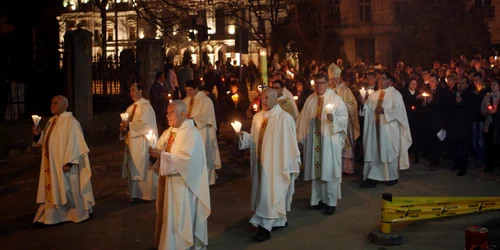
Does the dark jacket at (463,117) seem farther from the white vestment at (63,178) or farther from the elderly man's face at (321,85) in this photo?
the white vestment at (63,178)

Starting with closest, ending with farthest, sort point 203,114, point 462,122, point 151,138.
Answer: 1. point 151,138
2. point 203,114
3. point 462,122

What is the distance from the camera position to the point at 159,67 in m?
19.0

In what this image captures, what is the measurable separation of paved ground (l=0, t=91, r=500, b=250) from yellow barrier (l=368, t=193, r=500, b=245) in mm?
140

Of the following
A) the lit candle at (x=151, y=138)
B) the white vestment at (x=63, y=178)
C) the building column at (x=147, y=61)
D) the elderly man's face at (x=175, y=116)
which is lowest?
the white vestment at (x=63, y=178)

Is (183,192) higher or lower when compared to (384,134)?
lower

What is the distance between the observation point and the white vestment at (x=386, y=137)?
39.3 feet

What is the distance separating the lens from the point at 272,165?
8719mm

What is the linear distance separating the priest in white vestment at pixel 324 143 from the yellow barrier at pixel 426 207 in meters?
1.48

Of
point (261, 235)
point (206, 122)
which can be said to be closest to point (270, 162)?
point (261, 235)

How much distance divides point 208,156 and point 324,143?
2.82 meters

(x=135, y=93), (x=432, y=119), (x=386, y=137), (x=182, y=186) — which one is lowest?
(x=182, y=186)

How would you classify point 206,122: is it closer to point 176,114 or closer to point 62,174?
point 62,174

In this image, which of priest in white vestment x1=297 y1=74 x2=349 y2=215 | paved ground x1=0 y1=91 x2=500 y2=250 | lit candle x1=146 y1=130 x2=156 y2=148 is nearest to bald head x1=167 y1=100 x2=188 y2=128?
lit candle x1=146 y1=130 x2=156 y2=148

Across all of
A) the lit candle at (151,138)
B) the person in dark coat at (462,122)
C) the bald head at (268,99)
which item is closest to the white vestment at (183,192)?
the lit candle at (151,138)
